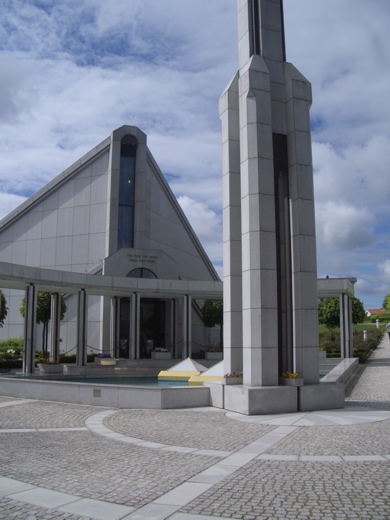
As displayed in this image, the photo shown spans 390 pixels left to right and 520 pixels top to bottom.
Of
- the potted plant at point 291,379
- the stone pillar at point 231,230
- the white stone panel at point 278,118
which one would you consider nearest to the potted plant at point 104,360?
the stone pillar at point 231,230

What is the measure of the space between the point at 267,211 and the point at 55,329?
74.0ft

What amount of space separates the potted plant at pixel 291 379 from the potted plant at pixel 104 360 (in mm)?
21701

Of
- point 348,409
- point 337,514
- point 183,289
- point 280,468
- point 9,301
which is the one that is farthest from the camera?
point 9,301

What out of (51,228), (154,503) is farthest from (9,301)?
(154,503)

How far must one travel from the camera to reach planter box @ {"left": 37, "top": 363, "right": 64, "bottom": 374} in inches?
1199

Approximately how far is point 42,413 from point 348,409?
28.9 feet

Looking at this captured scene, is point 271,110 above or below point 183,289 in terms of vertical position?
above

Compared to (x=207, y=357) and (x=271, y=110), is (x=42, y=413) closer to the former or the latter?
(x=271, y=110)

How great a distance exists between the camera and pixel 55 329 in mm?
33656

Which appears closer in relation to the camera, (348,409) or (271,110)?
(348,409)

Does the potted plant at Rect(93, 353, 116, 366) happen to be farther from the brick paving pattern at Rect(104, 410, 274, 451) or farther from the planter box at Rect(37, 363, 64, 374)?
the brick paving pattern at Rect(104, 410, 274, 451)

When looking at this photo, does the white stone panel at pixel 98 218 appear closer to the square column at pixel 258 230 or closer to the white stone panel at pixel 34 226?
the white stone panel at pixel 34 226

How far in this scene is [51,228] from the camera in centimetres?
4444

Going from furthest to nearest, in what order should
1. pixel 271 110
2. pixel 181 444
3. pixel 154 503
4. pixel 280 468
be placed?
1. pixel 271 110
2. pixel 181 444
3. pixel 280 468
4. pixel 154 503
